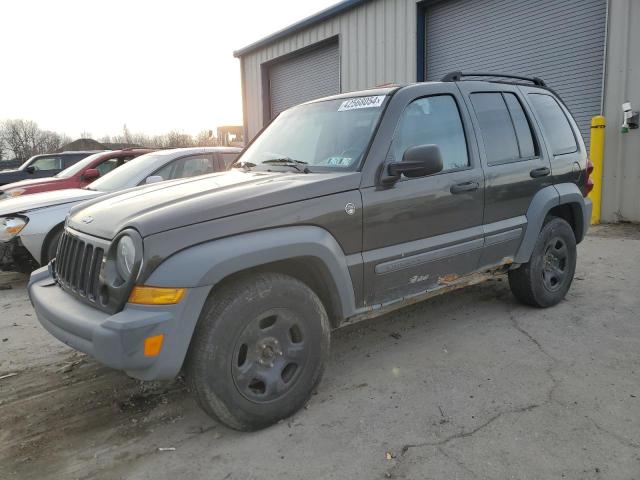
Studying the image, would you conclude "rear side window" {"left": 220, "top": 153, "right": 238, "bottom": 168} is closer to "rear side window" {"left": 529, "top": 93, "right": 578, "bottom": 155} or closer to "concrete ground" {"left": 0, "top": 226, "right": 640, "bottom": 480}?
"concrete ground" {"left": 0, "top": 226, "right": 640, "bottom": 480}

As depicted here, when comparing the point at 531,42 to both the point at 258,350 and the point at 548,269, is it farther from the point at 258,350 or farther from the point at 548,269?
the point at 258,350

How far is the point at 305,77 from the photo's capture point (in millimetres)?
14812

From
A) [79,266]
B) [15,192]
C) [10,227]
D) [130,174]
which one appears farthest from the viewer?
[15,192]

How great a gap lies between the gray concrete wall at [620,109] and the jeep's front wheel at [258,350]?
750cm

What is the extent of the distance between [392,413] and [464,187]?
62.6 inches

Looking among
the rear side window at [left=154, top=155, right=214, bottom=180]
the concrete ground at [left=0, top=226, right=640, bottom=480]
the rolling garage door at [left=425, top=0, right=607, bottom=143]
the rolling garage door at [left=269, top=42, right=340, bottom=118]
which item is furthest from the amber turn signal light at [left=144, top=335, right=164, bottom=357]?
the rolling garage door at [left=269, top=42, right=340, bottom=118]

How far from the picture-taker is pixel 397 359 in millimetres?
3480

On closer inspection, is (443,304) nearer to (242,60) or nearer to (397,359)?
(397,359)

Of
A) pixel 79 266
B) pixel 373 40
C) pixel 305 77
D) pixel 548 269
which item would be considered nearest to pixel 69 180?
pixel 79 266

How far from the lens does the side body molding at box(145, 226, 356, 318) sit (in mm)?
2275

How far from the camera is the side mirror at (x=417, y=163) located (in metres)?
2.83

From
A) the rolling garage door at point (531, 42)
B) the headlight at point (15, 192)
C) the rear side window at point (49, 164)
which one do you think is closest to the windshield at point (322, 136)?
the headlight at point (15, 192)

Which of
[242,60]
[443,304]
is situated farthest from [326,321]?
[242,60]

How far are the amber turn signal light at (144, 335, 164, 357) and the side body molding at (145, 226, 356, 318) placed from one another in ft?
0.78
